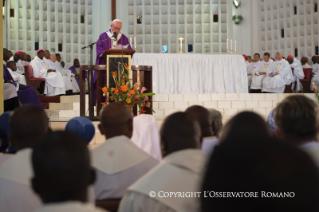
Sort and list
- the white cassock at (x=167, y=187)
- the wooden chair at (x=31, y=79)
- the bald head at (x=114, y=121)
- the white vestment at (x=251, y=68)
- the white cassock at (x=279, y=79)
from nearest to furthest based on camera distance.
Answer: the white cassock at (x=167, y=187) → the bald head at (x=114, y=121) → the wooden chair at (x=31, y=79) → the white cassock at (x=279, y=79) → the white vestment at (x=251, y=68)

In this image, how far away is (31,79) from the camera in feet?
34.8

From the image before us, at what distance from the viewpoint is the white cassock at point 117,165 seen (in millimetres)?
2232

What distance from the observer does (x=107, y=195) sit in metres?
2.25

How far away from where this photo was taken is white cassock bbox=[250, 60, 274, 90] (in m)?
12.4

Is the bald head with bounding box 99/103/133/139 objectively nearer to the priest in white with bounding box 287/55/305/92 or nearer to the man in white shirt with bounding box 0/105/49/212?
the man in white shirt with bounding box 0/105/49/212

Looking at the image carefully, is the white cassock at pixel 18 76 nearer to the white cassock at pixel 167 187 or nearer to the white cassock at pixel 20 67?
the white cassock at pixel 20 67

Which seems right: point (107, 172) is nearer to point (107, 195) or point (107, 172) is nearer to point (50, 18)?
point (107, 195)

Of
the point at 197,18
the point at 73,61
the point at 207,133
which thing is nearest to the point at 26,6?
the point at 73,61

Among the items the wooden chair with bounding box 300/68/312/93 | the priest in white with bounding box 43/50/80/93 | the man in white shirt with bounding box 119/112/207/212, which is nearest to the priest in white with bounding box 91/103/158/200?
the man in white shirt with bounding box 119/112/207/212

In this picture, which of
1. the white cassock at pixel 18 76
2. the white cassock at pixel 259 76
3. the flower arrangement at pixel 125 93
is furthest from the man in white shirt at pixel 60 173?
the white cassock at pixel 259 76

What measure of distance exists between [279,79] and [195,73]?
250cm

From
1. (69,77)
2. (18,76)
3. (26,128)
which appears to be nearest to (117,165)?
(26,128)

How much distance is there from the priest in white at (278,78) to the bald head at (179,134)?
34.2 ft

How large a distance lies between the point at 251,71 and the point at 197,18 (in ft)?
12.7
